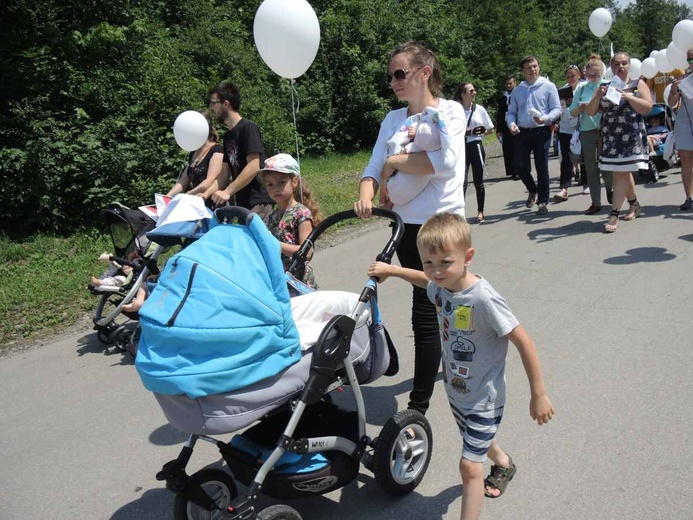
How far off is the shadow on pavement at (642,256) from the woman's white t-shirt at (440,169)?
3391mm

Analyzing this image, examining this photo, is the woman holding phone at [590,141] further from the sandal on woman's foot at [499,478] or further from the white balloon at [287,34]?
the sandal on woman's foot at [499,478]

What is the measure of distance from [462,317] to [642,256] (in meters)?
4.42

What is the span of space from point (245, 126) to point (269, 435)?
9.95 ft

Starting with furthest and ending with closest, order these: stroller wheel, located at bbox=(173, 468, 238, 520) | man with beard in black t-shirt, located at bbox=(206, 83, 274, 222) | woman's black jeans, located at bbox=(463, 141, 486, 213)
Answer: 1. woman's black jeans, located at bbox=(463, 141, 486, 213)
2. man with beard in black t-shirt, located at bbox=(206, 83, 274, 222)
3. stroller wheel, located at bbox=(173, 468, 238, 520)

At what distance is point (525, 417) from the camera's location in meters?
3.54

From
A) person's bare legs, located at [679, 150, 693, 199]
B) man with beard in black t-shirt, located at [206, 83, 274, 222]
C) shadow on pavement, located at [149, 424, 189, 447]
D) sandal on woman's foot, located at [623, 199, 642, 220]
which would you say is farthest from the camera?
sandal on woman's foot, located at [623, 199, 642, 220]

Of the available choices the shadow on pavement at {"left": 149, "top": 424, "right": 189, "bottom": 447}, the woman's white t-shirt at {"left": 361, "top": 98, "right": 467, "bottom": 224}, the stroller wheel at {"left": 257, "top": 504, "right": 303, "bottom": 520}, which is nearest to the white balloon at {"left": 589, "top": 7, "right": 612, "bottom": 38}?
the woman's white t-shirt at {"left": 361, "top": 98, "right": 467, "bottom": 224}

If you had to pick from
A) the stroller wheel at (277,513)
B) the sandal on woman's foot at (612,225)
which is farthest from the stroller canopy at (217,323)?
the sandal on woman's foot at (612,225)

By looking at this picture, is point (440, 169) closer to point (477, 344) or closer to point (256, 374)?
point (477, 344)

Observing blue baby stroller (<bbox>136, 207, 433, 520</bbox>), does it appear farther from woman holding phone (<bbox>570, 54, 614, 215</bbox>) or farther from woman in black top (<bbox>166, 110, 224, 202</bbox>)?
woman holding phone (<bbox>570, 54, 614, 215</bbox>)

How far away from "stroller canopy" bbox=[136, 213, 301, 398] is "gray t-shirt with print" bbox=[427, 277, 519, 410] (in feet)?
2.24

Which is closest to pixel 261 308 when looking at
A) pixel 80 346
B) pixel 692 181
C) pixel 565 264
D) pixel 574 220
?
pixel 80 346

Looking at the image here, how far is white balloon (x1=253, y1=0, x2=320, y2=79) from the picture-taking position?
4.75 meters

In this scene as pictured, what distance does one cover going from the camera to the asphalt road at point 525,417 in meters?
2.92
